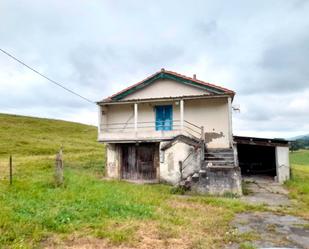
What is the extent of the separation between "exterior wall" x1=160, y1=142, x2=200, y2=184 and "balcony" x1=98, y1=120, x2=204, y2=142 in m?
0.83

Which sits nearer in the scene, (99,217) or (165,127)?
(99,217)

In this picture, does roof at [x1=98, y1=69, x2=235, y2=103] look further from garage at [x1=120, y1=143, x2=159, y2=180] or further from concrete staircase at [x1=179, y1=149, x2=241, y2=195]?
concrete staircase at [x1=179, y1=149, x2=241, y2=195]

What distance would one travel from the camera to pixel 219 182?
15.2 m

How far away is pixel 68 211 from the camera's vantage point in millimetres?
9102

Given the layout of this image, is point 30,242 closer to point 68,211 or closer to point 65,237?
point 65,237

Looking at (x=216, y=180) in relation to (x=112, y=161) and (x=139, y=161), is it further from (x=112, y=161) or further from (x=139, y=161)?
(x=112, y=161)

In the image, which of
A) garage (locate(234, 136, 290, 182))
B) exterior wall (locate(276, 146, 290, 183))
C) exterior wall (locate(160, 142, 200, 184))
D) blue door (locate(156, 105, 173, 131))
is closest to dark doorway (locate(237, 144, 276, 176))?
garage (locate(234, 136, 290, 182))

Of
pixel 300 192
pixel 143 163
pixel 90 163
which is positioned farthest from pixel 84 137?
pixel 300 192

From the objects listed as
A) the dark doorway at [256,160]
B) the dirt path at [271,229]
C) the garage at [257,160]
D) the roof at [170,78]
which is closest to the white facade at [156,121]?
the roof at [170,78]

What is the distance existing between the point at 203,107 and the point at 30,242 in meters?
14.9

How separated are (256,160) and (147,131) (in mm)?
11872

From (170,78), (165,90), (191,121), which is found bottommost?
(191,121)

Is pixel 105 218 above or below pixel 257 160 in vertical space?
below

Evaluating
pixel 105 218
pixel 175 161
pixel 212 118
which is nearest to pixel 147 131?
pixel 175 161
